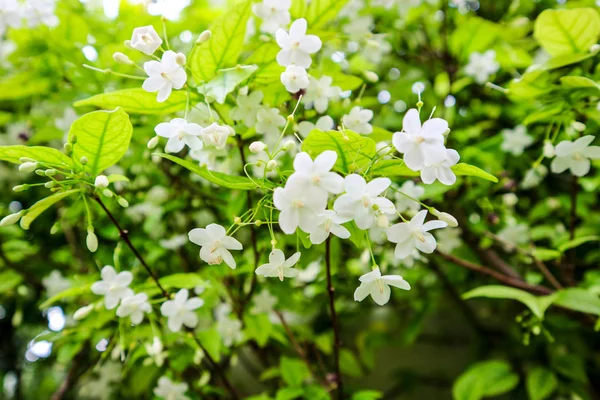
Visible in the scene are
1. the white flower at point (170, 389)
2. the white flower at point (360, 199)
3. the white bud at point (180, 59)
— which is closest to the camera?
the white flower at point (360, 199)

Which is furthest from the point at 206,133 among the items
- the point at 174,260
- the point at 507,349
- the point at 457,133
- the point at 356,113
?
the point at 507,349

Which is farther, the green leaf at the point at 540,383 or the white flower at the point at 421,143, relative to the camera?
the green leaf at the point at 540,383

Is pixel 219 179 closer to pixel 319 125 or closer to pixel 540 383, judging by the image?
pixel 319 125

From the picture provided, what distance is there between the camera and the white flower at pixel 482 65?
4.58 ft

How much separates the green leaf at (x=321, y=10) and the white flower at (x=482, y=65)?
58 cm

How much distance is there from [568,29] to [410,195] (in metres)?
0.44

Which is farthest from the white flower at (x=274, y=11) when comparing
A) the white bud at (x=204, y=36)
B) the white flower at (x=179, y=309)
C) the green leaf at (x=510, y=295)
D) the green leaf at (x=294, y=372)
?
the green leaf at (x=294, y=372)

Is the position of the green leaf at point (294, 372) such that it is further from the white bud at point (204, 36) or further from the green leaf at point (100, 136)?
the white bud at point (204, 36)

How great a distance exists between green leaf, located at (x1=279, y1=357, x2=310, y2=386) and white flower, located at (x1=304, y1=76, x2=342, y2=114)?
2.35 ft

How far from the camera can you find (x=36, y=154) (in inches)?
30.0

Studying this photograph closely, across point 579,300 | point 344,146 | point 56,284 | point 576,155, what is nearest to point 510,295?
point 579,300

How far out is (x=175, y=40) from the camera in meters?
1.46

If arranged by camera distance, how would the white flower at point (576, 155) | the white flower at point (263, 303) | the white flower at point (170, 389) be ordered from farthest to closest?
the white flower at point (263, 303) < the white flower at point (170, 389) < the white flower at point (576, 155)

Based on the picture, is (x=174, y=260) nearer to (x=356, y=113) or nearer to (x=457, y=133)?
(x=356, y=113)
